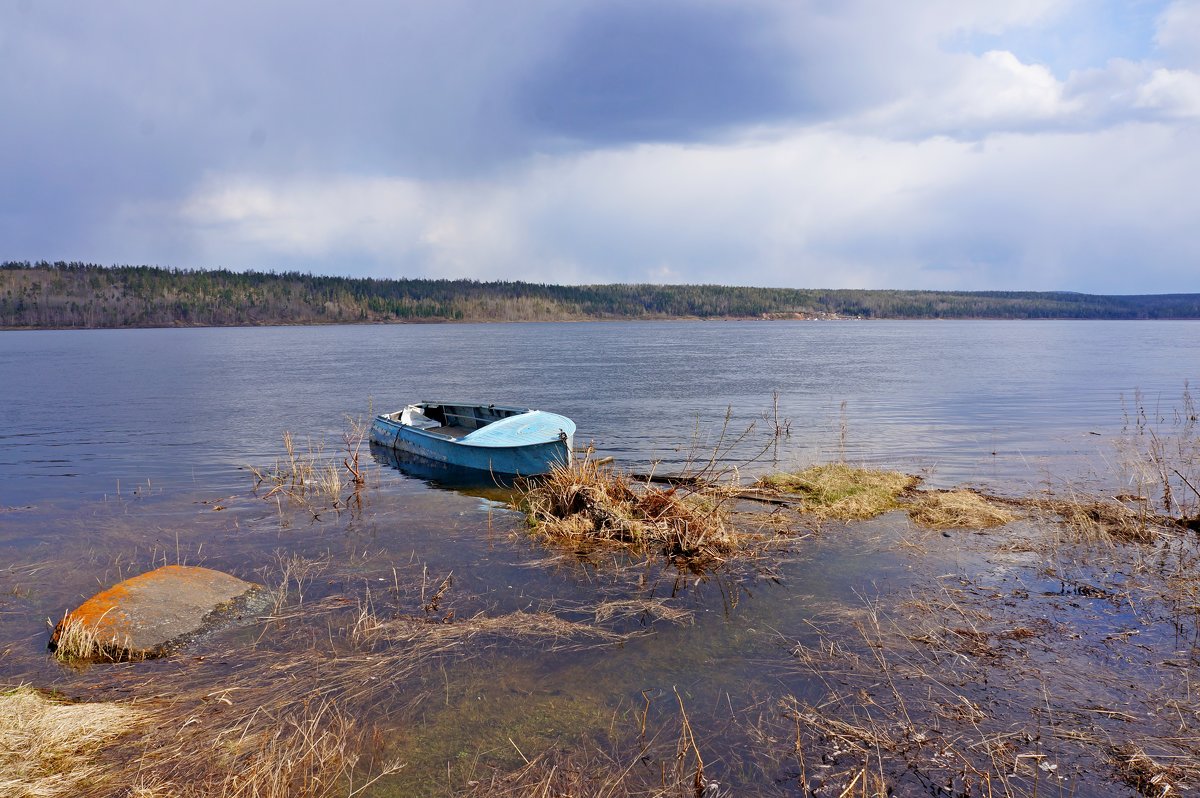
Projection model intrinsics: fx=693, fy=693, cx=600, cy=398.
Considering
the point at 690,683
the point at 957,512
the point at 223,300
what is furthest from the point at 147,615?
the point at 223,300

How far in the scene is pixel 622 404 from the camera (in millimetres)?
31469

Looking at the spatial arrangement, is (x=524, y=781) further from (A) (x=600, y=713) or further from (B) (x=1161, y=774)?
(B) (x=1161, y=774)

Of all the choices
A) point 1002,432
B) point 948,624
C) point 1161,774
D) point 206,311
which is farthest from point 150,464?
point 206,311

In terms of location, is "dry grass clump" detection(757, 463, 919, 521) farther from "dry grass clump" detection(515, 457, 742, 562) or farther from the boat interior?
the boat interior

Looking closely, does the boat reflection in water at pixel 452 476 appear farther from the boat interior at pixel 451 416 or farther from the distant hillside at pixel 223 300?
the distant hillside at pixel 223 300

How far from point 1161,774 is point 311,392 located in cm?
3882

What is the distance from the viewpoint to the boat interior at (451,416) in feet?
68.3

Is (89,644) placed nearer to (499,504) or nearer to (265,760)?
(265,760)

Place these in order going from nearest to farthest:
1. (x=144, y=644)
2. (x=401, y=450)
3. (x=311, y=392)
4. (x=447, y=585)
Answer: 1. (x=144, y=644)
2. (x=447, y=585)
3. (x=401, y=450)
4. (x=311, y=392)

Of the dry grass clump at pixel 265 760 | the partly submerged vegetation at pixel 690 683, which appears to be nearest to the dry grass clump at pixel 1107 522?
the partly submerged vegetation at pixel 690 683

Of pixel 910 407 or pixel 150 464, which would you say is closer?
pixel 150 464

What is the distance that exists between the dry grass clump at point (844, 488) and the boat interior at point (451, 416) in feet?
28.3

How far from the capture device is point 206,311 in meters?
159

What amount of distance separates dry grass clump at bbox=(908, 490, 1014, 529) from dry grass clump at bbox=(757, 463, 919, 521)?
58 centimetres
